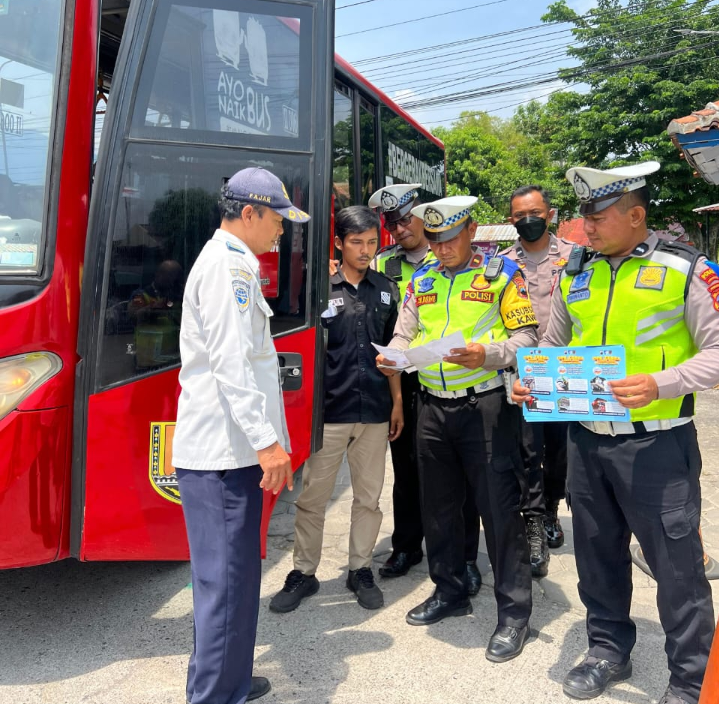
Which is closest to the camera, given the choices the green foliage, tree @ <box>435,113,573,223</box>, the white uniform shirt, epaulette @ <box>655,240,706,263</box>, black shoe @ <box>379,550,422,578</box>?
the white uniform shirt

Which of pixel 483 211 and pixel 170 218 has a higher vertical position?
pixel 483 211

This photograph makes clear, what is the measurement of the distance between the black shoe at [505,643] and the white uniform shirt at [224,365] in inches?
51.4

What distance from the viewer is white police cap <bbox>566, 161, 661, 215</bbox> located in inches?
91.4

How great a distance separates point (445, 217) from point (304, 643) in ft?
6.05

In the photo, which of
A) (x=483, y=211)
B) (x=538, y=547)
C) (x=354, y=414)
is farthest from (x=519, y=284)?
(x=483, y=211)

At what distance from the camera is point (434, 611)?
3049 millimetres

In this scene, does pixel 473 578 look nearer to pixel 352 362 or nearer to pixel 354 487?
pixel 354 487

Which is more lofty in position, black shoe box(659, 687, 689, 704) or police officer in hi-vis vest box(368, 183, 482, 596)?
police officer in hi-vis vest box(368, 183, 482, 596)

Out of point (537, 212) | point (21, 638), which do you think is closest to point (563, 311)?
point (537, 212)

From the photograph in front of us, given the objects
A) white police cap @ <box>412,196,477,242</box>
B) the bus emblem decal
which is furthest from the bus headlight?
white police cap @ <box>412,196,477,242</box>

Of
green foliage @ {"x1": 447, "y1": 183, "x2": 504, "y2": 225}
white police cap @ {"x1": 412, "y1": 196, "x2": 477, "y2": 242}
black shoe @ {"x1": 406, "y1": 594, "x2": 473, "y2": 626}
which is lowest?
black shoe @ {"x1": 406, "y1": 594, "x2": 473, "y2": 626}

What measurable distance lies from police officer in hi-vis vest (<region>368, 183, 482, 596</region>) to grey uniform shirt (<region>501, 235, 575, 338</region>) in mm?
528

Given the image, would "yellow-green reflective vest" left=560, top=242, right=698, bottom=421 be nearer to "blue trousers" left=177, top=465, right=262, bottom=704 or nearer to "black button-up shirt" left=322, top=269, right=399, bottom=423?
"black button-up shirt" left=322, top=269, right=399, bottom=423

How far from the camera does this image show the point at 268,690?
8.34 feet
